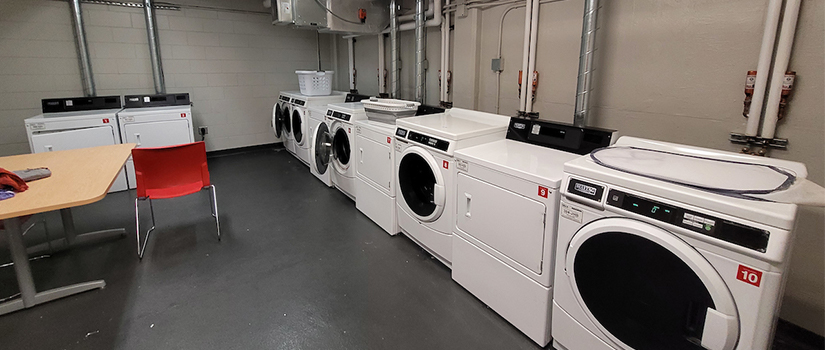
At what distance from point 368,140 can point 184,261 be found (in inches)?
63.9

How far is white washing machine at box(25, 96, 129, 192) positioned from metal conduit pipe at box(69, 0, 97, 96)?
0.30 meters

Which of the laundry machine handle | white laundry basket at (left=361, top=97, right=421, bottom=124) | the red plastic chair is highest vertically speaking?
white laundry basket at (left=361, top=97, right=421, bottom=124)

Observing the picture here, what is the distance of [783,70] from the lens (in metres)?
1.74

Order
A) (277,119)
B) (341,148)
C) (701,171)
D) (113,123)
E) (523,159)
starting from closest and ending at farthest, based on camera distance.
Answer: (701,171)
(523,159)
(341,148)
(113,123)
(277,119)

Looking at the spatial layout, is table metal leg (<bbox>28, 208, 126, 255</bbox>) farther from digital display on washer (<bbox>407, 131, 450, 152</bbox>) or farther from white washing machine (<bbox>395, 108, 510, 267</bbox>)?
digital display on washer (<bbox>407, 131, 450, 152</bbox>)

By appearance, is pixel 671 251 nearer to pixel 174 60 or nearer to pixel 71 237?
pixel 71 237

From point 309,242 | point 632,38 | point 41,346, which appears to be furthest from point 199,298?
point 632,38

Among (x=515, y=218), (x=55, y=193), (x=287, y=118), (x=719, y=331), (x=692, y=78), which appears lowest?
(x=719, y=331)

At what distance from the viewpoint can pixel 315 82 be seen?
16.4 feet

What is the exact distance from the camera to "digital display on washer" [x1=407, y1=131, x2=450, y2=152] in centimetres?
235

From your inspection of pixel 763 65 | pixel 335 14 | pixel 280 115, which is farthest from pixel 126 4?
pixel 763 65

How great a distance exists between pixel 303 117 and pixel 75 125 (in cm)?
228

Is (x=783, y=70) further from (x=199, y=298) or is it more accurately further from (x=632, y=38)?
(x=199, y=298)

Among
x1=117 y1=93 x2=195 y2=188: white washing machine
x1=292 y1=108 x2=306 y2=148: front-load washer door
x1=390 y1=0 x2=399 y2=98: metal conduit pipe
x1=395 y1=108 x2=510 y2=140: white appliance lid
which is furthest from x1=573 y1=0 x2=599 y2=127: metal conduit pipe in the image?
x1=117 y1=93 x2=195 y2=188: white washing machine
